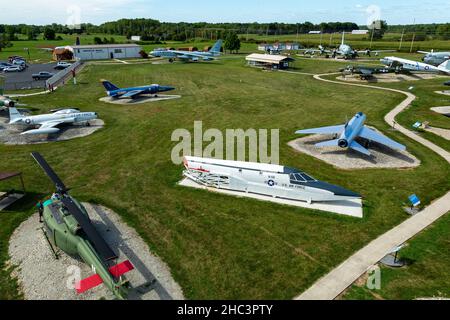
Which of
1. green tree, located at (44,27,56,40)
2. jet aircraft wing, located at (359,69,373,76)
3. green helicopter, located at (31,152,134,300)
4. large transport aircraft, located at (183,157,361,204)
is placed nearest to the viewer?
green helicopter, located at (31,152,134,300)

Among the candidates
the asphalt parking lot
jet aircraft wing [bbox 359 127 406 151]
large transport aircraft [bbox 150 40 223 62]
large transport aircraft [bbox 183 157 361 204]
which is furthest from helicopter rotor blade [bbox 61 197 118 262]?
large transport aircraft [bbox 150 40 223 62]

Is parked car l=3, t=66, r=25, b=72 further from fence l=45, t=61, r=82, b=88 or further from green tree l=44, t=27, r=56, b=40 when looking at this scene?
green tree l=44, t=27, r=56, b=40

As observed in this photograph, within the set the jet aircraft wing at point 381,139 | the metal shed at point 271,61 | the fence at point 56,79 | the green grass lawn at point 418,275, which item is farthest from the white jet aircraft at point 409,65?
the fence at point 56,79

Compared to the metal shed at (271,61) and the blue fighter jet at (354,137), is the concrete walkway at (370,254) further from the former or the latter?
the metal shed at (271,61)

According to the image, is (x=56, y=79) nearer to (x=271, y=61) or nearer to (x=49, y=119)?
(x=49, y=119)

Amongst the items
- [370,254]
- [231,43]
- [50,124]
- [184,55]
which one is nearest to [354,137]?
[370,254]
